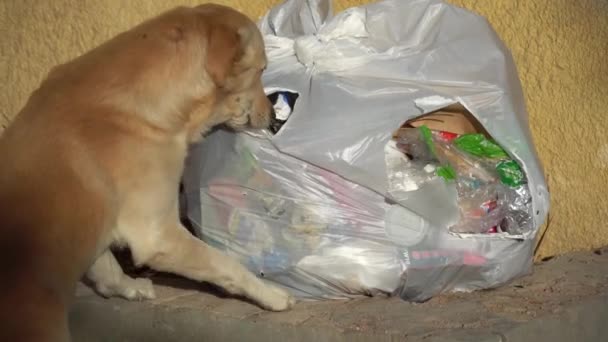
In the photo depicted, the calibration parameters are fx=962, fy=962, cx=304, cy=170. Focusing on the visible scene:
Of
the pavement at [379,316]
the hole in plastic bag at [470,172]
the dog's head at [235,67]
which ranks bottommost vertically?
the pavement at [379,316]

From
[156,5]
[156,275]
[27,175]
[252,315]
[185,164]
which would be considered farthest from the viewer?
[156,5]

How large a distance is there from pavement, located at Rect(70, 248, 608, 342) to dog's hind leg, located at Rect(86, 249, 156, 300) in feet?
0.10

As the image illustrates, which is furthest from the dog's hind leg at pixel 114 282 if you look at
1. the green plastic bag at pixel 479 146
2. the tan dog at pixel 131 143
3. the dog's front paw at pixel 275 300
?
the green plastic bag at pixel 479 146

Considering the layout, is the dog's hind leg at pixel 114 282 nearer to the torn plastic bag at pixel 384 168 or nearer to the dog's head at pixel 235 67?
the torn plastic bag at pixel 384 168

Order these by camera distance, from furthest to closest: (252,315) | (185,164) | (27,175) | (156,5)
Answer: (156,5), (185,164), (252,315), (27,175)

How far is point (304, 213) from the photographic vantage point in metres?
2.74

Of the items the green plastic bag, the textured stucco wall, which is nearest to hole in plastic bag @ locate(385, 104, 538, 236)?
the green plastic bag

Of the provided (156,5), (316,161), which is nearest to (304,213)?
(316,161)

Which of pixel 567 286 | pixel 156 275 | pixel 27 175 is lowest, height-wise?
pixel 156 275

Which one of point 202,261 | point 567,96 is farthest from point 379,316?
point 567,96

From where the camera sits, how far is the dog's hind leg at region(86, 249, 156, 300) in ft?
9.52

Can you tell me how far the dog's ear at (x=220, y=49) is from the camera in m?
2.68

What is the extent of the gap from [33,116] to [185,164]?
52 cm

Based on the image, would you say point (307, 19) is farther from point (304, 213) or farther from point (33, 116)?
point (33, 116)
